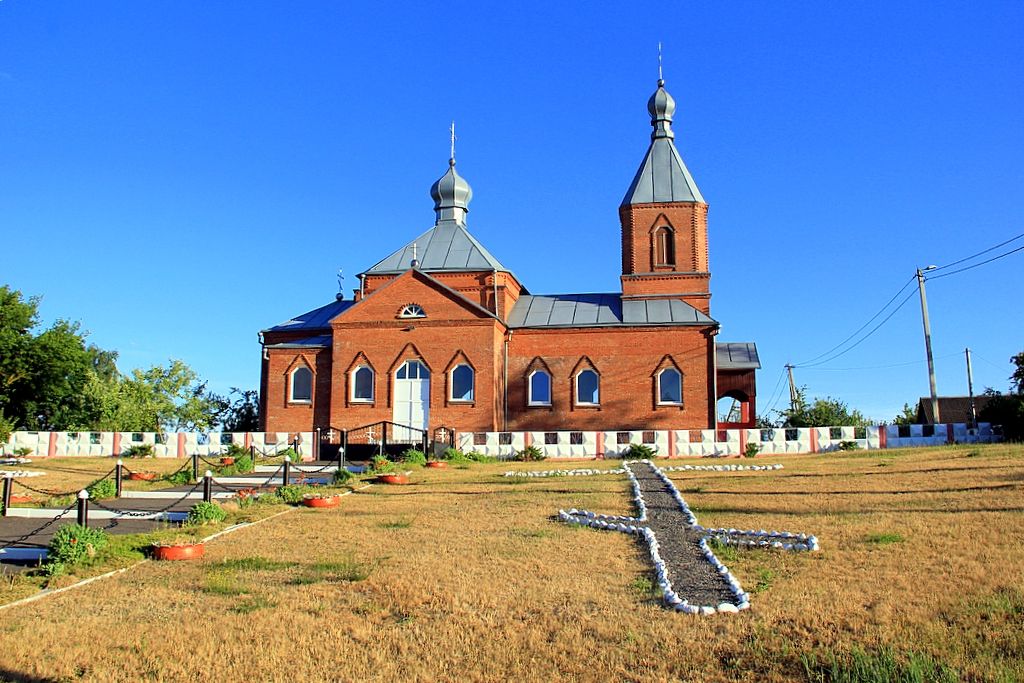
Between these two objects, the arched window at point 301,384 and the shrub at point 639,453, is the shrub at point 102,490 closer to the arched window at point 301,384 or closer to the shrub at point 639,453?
the shrub at point 639,453

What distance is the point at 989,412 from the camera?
30.8 metres

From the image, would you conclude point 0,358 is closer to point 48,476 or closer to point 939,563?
point 48,476

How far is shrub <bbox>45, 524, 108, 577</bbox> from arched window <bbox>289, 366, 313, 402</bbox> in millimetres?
22796

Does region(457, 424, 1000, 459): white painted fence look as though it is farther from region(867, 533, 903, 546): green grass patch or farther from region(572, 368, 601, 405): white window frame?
region(867, 533, 903, 546): green grass patch

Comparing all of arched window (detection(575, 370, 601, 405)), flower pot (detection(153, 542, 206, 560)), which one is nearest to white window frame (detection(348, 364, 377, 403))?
arched window (detection(575, 370, 601, 405))

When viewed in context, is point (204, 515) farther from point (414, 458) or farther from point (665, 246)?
point (665, 246)

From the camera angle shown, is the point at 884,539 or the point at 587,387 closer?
the point at 884,539

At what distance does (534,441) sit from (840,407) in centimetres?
2162

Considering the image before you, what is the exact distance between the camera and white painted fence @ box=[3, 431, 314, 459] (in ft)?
103

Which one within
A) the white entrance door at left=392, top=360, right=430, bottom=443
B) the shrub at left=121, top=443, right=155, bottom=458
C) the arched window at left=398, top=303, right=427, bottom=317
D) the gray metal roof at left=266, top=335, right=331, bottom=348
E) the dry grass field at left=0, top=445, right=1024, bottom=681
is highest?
the arched window at left=398, top=303, right=427, bottom=317

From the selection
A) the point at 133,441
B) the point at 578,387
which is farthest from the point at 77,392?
the point at 578,387

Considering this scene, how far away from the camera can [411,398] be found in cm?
3253

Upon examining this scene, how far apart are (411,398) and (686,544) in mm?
21263

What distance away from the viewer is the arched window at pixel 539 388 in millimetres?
33562
